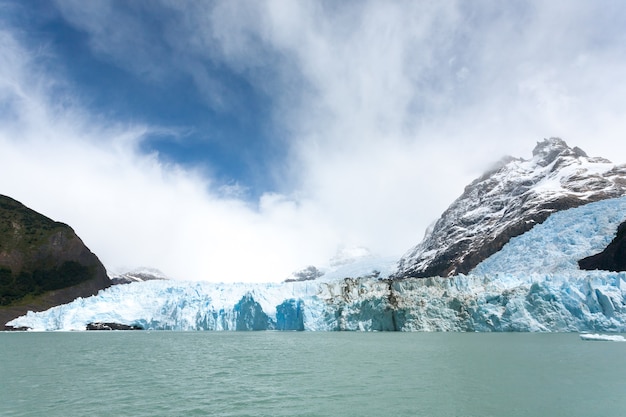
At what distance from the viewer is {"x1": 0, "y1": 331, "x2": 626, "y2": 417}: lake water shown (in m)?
11.4

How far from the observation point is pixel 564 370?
17297 millimetres

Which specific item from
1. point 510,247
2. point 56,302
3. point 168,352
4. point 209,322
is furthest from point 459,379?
point 56,302

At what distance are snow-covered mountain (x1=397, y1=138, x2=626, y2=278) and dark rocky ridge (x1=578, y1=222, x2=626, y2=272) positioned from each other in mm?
39687

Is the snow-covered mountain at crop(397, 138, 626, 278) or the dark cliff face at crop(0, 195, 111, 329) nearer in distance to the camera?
the dark cliff face at crop(0, 195, 111, 329)

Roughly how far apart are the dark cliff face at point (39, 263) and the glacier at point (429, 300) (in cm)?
1422

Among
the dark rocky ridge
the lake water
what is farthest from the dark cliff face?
the dark rocky ridge

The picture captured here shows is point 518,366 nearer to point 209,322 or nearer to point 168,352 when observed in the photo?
point 168,352

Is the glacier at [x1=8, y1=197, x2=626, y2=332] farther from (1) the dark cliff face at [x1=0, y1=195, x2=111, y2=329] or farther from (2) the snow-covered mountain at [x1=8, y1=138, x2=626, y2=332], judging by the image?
(1) the dark cliff face at [x1=0, y1=195, x2=111, y2=329]

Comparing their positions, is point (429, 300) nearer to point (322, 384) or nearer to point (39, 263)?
point (322, 384)

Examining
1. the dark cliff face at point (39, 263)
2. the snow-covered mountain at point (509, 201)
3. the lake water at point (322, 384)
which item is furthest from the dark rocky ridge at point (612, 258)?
the dark cliff face at point (39, 263)

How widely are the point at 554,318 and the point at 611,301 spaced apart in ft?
16.0

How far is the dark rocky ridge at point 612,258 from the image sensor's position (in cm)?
4988

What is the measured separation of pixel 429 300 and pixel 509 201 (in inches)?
3438

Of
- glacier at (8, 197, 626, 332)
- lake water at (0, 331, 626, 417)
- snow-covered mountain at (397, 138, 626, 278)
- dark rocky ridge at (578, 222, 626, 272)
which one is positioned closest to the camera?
lake water at (0, 331, 626, 417)
